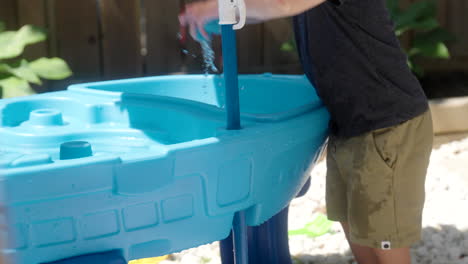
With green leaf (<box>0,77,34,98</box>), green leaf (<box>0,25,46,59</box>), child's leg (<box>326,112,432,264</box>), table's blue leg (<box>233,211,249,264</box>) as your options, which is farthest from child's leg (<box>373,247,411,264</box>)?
green leaf (<box>0,25,46,59</box>)

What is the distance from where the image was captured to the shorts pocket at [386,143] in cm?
157

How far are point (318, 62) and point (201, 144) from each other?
0.48m

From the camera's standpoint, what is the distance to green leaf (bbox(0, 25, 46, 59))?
9.20 ft

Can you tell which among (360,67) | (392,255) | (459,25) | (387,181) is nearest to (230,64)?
(360,67)

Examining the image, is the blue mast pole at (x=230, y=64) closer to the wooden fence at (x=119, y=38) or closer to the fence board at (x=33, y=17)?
the wooden fence at (x=119, y=38)

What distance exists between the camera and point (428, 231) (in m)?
2.35

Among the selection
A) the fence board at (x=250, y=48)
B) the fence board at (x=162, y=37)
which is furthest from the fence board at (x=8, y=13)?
the fence board at (x=250, y=48)

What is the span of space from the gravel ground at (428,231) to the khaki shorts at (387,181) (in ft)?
1.95

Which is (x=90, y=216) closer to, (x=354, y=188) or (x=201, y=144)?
(x=201, y=144)

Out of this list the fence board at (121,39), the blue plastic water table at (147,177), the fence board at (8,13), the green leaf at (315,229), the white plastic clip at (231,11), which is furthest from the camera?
the fence board at (121,39)

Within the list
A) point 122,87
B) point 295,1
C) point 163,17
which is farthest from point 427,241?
point 163,17

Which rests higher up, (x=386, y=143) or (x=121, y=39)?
(x=121, y=39)

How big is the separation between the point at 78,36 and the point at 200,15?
203 cm

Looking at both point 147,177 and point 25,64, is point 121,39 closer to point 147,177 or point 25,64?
point 25,64
